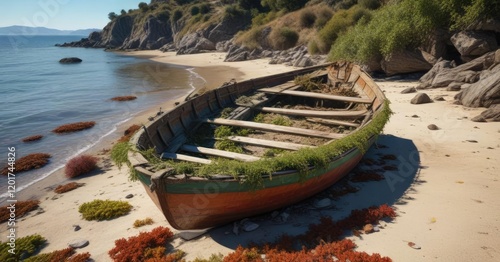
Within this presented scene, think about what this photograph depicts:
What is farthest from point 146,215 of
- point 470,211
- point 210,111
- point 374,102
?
point 374,102

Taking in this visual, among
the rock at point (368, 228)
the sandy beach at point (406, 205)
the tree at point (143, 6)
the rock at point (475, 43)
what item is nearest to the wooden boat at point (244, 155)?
the sandy beach at point (406, 205)

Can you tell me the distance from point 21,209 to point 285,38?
3671 centimetres

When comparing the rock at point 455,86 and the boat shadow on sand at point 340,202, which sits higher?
the rock at point 455,86

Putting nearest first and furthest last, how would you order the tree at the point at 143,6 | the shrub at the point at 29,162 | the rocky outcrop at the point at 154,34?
the shrub at the point at 29,162 → the rocky outcrop at the point at 154,34 → the tree at the point at 143,6

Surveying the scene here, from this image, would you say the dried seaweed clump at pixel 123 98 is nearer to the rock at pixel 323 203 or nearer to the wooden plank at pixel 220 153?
the wooden plank at pixel 220 153

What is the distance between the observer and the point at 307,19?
139 feet

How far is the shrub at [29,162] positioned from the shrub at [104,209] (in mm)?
5706

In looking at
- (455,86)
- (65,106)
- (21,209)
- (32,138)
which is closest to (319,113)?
(21,209)

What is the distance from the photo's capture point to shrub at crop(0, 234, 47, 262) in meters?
6.45

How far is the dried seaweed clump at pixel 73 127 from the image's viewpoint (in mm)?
16562

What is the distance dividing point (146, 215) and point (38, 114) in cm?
1856

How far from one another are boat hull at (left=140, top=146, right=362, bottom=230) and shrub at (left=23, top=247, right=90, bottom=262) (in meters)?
2.06

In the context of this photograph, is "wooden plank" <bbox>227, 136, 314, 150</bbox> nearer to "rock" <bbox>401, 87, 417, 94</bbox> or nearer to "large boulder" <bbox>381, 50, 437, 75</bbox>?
"rock" <bbox>401, 87, 417, 94</bbox>

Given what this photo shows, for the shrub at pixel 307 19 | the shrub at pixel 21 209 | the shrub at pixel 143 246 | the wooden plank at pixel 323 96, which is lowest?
the shrub at pixel 21 209
